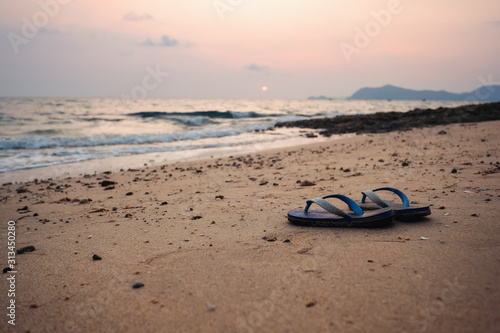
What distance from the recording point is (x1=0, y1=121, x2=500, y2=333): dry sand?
1.53 meters

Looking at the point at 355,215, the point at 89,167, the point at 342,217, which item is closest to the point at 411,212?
the point at 355,215

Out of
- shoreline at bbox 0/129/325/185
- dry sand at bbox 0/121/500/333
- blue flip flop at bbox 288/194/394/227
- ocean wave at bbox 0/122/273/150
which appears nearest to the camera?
dry sand at bbox 0/121/500/333

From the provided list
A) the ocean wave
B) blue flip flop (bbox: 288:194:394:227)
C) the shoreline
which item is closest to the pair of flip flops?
blue flip flop (bbox: 288:194:394:227)

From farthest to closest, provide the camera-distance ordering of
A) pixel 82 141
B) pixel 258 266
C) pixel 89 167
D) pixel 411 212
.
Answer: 1. pixel 82 141
2. pixel 89 167
3. pixel 411 212
4. pixel 258 266

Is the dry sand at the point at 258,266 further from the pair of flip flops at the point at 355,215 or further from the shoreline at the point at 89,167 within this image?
the shoreline at the point at 89,167

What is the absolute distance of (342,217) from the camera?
2.77 meters

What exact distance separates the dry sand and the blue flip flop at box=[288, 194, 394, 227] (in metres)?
0.10

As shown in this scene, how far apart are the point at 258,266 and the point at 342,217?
106 cm

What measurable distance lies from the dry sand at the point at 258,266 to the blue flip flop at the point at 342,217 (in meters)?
0.10

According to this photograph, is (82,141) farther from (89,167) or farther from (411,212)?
(411,212)

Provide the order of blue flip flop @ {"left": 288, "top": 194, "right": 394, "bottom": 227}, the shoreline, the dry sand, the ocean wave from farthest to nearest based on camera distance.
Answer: the ocean wave, the shoreline, blue flip flop @ {"left": 288, "top": 194, "right": 394, "bottom": 227}, the dry sand

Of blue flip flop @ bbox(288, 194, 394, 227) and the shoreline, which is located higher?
blue flip flop @ bbox(288, 194, 394, 227)

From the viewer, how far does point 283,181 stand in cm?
545

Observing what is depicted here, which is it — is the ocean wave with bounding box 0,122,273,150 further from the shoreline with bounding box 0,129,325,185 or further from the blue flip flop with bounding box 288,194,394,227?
the blue flip flop with bounding box 288,194,394,227
